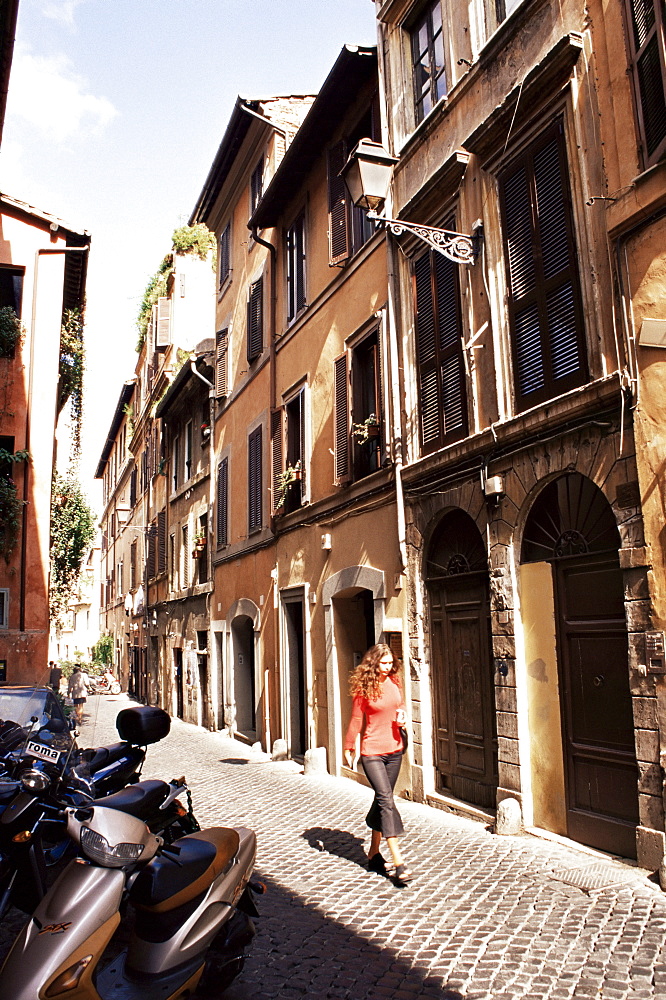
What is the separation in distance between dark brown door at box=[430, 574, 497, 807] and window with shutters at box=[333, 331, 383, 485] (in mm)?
2514

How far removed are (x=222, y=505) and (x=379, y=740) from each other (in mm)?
12905

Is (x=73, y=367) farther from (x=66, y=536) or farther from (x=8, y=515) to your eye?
(x=8, y=515)

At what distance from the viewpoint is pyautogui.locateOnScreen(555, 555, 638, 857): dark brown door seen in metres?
6.27

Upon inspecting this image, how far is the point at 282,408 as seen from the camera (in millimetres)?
14430

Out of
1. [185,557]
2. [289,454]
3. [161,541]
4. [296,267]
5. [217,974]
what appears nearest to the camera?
[217,974]

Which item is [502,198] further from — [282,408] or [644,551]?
[282,408]

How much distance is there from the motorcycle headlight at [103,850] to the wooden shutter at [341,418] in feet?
26.5

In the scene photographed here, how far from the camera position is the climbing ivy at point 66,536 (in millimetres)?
16406

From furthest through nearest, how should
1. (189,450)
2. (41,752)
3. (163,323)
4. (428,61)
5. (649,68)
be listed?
(163,323), (189,450), (428,61), (649,68), (41,752)

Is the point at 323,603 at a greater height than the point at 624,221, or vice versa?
the point at 624,221

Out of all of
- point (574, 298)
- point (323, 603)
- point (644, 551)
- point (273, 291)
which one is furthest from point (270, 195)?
point (644, 551)

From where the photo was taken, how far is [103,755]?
17.6ft

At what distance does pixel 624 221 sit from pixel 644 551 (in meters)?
2.43

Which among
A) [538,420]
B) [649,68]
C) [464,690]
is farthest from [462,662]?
[649,68]
